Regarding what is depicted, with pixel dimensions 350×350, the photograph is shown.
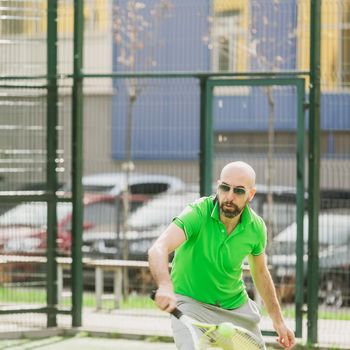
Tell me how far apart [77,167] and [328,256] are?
2783 mm

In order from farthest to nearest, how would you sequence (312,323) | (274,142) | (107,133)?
(107,133)
(274,142)
(312,323)

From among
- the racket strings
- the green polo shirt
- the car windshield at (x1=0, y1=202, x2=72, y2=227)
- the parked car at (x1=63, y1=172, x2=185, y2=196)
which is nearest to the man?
the green polo shirt

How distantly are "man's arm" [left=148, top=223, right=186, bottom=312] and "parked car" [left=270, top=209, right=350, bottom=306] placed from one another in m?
5.21

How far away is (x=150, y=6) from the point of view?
13219 mm

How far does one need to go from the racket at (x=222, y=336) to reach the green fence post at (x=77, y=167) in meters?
5.49

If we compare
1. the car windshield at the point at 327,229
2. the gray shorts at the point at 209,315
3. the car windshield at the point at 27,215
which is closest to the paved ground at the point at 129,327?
the car windshield at the point at 327,229

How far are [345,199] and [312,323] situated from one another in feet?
4.43

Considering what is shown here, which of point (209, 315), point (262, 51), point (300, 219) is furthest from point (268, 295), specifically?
point (262, 51)

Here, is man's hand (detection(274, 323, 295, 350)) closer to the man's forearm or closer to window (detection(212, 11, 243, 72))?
the man's forearm

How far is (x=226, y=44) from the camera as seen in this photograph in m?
13.0

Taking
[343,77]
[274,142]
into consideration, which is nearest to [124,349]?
[274,142]

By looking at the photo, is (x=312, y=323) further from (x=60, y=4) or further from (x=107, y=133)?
(x=60, y=4)

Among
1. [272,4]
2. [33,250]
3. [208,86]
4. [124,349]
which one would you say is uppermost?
[272,4]

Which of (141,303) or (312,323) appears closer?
(312,323)
